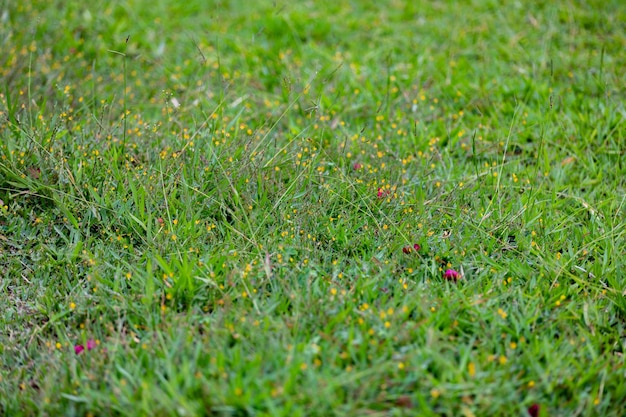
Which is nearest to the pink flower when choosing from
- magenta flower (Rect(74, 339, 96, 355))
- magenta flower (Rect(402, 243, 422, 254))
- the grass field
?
the grass field

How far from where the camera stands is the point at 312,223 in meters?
3.08

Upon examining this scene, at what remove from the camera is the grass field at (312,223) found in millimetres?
2250

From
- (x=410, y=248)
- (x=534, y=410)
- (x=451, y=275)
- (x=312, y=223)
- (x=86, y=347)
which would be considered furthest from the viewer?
(x=312, y=223)

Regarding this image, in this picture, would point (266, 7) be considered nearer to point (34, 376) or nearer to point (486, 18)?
point (486, 18)

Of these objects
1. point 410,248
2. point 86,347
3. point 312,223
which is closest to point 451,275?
point 410,248

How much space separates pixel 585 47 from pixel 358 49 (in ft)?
5.50

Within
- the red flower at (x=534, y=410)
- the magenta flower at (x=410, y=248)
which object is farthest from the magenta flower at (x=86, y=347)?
the red flower at (x=534, y=410)

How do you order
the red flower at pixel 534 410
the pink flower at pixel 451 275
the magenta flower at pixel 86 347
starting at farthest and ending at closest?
the pink flower at pixel 451 275 < the magenta flower at pixel 86 347 < the red flower at pixel 534 410

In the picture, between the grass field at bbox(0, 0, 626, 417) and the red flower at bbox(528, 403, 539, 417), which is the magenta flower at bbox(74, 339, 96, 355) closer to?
the grass field at bbox(0, 0, 626, 417)

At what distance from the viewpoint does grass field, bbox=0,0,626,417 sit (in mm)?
2250

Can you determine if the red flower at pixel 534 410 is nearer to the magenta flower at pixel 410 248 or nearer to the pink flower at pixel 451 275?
the pink flower at pixel 451 275

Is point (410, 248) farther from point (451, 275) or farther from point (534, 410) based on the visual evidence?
point (534, 410)

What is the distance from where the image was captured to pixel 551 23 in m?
5.10

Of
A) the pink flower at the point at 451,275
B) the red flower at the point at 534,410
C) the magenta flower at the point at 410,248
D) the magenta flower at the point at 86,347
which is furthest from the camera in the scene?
the magenta flower at the point at 410,248
